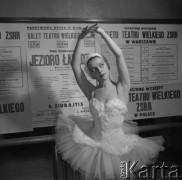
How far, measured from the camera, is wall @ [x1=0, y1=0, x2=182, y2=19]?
3.94 ft

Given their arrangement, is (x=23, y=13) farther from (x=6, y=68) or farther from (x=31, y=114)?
(x=31, y=114)

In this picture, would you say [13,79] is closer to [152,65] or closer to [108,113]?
[108,113]

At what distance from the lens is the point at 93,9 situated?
4.16 feet

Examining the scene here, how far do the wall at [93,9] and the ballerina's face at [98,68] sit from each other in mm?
486

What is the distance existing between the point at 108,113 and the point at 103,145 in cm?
11

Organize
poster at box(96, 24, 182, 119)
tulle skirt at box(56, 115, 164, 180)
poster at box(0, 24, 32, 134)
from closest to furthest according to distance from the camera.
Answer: tulle skirt at box(56, 115, 164, 180) < poster at box(0, 24, 32, 134) < poster at box(96, 24, 182, 119)

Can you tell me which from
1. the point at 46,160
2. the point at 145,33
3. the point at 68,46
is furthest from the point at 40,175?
the point at 145,33

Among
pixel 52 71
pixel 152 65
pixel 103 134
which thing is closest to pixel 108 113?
pixel 103 134

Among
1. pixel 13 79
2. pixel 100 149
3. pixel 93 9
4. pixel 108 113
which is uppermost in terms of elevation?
pixel 93 9

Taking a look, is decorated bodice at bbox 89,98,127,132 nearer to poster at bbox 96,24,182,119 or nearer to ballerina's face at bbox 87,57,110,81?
ballerina's face at bbox 87,57,110,81

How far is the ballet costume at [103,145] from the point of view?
2.68 feet

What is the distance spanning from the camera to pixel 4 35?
1.17m

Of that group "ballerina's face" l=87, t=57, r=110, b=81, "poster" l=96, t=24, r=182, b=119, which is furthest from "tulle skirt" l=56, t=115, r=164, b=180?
"poster" l=96, t=24, r=182, b=119

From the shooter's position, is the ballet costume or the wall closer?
the ballet costume
